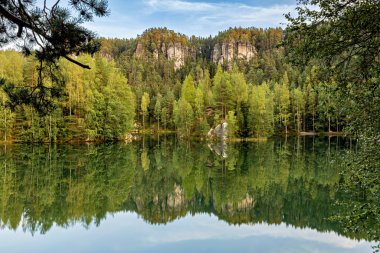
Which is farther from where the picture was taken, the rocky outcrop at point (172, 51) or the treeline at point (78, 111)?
the rocky outcrop at point (172, 51)

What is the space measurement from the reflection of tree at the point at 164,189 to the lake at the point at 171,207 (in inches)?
2.6

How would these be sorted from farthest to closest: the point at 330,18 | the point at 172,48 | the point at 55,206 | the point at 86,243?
the point at 172,48
the point at 55,206
the point at 86,243
the point at 330,18

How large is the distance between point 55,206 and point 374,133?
17.1 meters

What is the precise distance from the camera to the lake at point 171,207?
645 inches

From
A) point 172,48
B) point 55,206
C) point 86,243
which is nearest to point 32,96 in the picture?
point 86,243

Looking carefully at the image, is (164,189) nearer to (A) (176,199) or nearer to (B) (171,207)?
(A) (176,199)

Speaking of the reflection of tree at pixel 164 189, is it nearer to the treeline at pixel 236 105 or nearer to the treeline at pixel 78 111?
the treeline at pixel 236 105

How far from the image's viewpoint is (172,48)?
19288 cm

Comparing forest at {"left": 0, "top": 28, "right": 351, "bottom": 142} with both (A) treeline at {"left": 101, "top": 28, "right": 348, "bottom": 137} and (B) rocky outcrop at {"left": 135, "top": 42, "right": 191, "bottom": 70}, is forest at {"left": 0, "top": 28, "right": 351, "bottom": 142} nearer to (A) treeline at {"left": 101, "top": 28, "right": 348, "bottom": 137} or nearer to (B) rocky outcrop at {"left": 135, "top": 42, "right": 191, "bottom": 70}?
(A) treeline at {"left": 101, "top": 28, "right": 348, "bottom": 137}

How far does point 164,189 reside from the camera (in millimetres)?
26281

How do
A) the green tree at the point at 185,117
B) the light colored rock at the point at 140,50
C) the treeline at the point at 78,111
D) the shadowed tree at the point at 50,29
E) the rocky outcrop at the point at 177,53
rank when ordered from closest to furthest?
1. the shadowed tree at the point at 50,29
2. the treeline at the point at 78,111
3. the green tree at the point at 185,117
4. the light colored rock at the point at 140,50
5. the rocky outcrop at the point at 177,53

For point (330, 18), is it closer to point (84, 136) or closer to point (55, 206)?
point (55, 206)

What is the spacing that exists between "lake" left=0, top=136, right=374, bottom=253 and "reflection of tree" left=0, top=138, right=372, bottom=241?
2.6 inches

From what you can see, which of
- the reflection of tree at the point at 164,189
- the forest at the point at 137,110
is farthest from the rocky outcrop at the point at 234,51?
the reflection of tree at the point at 164,189
